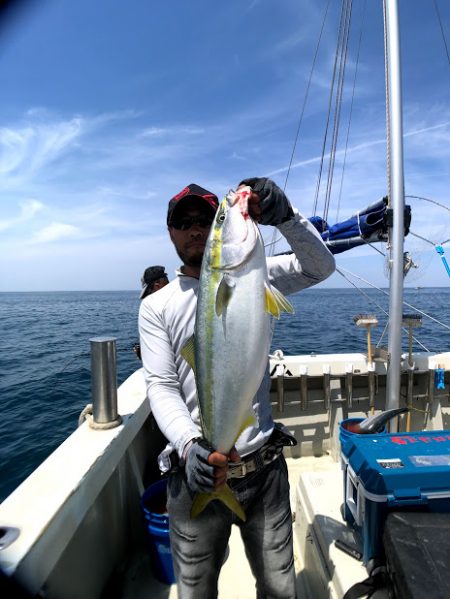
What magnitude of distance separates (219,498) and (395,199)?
3.65 meters

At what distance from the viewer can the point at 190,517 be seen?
1.85m

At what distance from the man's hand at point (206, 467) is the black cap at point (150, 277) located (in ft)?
11.2

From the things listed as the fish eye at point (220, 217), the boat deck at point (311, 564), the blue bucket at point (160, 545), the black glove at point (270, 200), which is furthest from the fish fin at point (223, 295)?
the blue bucket at point (160, 545)

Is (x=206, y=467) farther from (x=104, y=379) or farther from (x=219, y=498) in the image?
(x=104, y=379)

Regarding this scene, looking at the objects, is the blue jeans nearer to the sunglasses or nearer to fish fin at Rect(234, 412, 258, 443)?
fish fin at Rect(234, 412, 258, 443)

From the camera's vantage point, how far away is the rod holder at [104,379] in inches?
109

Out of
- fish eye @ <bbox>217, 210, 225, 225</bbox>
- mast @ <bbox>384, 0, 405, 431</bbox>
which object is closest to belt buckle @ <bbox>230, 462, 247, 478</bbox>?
fish eye @ <bbox>217, 210, 225, 225</bbox>

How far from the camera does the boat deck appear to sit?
7.16ft

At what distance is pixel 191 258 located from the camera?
7.00 feet

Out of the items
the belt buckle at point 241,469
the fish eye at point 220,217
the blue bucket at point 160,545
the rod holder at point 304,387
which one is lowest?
the blue bucket at point 160,545

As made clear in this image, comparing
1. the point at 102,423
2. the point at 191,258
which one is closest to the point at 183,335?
the point at 191,258

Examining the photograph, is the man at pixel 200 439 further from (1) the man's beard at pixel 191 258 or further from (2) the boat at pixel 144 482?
(2) the boat at pixel 144 482

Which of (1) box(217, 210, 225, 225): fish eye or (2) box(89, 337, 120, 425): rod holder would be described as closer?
(1) box(217, 210, 225, 225): fish eye

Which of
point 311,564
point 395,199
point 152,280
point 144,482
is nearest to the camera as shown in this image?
point 311,564
